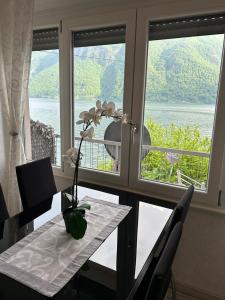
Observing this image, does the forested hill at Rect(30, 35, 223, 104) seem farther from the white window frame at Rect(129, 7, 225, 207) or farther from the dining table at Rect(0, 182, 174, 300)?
the dining table at Rect(0, 182, 174, 300)

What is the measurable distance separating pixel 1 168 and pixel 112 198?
1241mm

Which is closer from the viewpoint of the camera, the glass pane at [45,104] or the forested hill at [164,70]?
the forested hill at [164,70]

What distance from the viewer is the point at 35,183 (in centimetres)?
173

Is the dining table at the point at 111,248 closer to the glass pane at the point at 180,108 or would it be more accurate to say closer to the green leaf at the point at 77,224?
the green leaf at the point at 77,224

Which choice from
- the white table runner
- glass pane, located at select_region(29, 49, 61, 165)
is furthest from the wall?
the white table runner

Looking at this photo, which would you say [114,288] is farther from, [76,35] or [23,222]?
[76,35]

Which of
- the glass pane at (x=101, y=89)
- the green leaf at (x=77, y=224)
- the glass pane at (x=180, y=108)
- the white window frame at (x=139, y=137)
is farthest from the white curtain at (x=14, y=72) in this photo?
the green leaf at (x=77, y=224)

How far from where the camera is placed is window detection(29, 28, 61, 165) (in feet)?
7.41

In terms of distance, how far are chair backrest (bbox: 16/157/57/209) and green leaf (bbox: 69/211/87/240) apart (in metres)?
0.60

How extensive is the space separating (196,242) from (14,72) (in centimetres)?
208

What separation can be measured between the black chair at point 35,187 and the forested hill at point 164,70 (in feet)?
2.57

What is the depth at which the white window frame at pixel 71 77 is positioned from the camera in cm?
181

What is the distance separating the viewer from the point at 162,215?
4.98 ft

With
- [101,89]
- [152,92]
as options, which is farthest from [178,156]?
[101,89]
